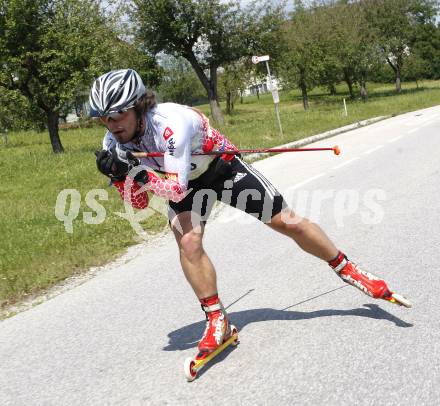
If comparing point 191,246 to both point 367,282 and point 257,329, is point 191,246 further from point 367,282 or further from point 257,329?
point 367,282

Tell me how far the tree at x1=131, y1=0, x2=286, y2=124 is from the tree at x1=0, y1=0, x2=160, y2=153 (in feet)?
38.3

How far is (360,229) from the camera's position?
6.93 meters

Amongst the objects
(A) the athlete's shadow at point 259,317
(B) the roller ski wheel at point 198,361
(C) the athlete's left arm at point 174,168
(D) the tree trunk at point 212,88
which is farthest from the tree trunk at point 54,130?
(C) the athlete's left arm at point 174,168

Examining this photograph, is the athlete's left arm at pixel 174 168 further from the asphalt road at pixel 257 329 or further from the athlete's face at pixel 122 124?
the asphalt road at pixel 257 329

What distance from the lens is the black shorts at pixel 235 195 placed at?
3904mm

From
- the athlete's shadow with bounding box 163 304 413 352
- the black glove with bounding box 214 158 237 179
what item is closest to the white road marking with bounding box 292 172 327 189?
the athlete's shadow with bounding box 163 304 413 352

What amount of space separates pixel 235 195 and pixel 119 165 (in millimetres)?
959

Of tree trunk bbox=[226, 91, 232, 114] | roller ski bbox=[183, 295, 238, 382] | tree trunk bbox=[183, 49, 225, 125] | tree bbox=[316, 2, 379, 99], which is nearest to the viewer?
roller ski bbox=[183, 295, 238, 382]

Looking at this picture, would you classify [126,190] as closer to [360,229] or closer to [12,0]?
[360,229]

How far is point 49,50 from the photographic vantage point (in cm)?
2194

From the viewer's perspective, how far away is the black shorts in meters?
3.90

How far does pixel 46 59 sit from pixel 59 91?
1337 mm

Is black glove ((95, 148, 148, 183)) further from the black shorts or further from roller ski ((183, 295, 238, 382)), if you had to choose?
roller ski ((183, 295, 238, 382))

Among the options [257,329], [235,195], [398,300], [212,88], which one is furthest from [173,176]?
[212,88]
